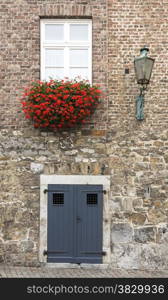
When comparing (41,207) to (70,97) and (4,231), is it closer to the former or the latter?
(4,231)

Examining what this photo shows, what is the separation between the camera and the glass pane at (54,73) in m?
7.05

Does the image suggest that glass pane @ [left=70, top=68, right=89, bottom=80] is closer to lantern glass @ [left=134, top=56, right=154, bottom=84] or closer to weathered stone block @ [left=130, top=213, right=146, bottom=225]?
lantern glass @ [left=134, top=56, right=154, bottom=84]

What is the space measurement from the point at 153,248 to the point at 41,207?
2.70 metres

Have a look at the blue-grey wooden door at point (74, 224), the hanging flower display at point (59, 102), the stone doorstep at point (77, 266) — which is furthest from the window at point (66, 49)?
the stone doorstep at point (77, 266)

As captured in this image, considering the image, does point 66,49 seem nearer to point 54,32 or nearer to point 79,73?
point 54,32

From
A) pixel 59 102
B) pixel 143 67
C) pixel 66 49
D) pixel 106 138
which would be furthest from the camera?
pixel 66 49

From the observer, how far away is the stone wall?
6.87 m

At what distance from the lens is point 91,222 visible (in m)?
6.87

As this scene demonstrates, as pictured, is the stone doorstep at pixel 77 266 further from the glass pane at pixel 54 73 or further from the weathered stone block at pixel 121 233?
the glass pane at pixel 54 73

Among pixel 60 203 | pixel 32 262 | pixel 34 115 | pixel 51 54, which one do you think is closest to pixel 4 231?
pixel 32 262

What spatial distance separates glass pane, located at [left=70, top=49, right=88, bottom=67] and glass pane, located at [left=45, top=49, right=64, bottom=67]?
23 cm

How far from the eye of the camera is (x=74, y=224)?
6848 mm

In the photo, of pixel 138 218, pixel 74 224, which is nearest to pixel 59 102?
pixel 74 224

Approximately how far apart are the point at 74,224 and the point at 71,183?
929 mm
